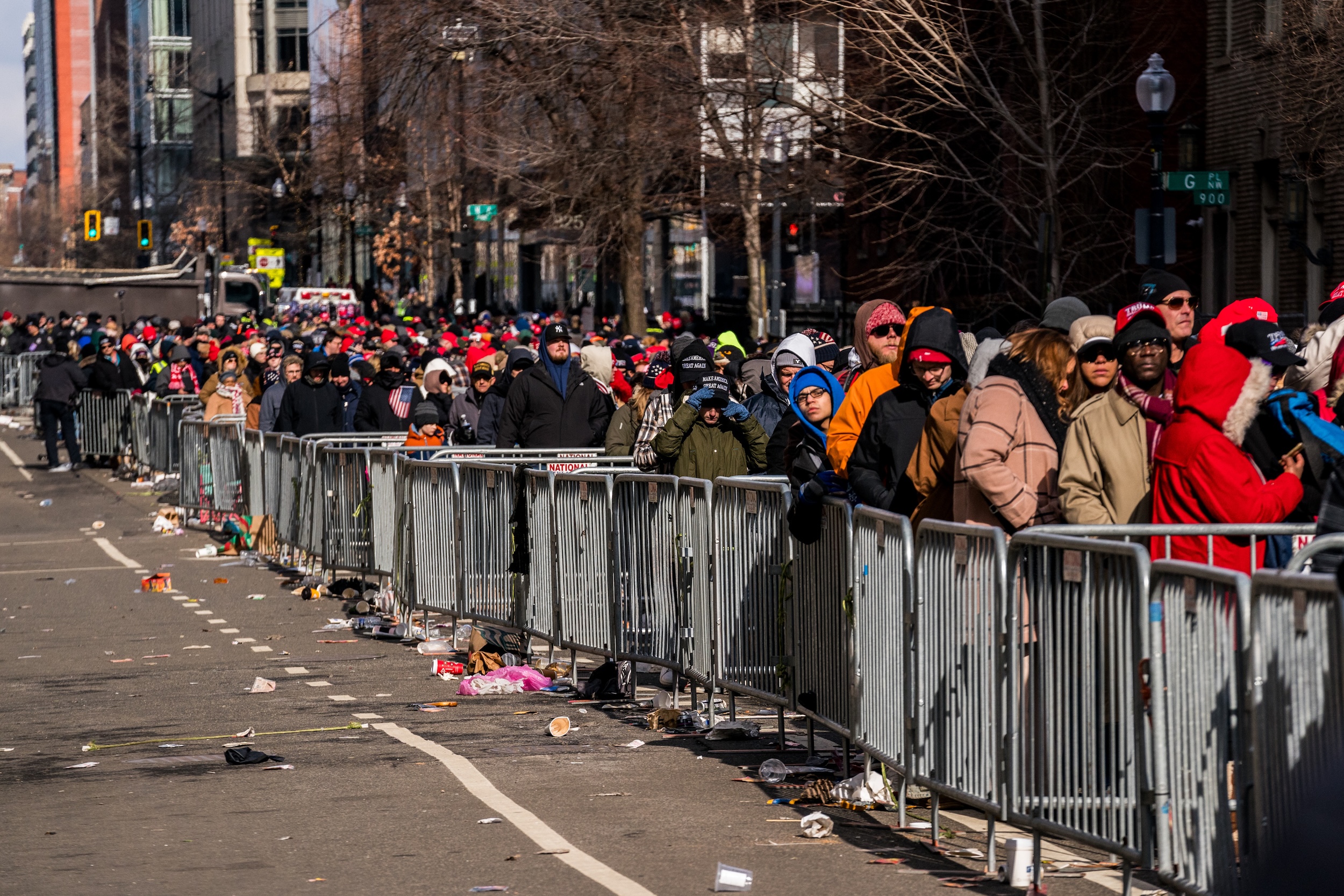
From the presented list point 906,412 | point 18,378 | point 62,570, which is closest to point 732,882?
point 906,412

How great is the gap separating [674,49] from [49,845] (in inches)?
880

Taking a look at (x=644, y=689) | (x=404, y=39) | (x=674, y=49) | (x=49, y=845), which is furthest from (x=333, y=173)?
(x=49, y=845)

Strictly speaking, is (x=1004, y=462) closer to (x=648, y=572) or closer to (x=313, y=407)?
(x=648, y=572)

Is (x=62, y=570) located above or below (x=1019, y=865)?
below

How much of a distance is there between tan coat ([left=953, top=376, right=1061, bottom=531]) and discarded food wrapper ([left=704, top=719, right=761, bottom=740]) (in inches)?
113

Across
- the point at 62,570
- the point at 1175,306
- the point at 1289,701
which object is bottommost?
the point at 62,570

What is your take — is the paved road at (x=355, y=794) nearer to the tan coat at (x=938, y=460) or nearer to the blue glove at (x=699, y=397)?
the tan coat at (x=938, y=460)

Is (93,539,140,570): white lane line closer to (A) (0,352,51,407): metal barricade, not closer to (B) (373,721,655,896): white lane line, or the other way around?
(B) (373,721,655,896): white lane line

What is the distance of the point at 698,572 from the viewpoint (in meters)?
10.4

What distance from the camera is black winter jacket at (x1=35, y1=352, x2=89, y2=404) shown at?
3416cm

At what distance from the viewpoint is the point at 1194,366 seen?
25.2ft

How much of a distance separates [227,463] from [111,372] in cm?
1230

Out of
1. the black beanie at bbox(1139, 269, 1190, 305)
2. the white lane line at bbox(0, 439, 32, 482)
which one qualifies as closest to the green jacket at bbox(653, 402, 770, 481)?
the black beanie at bbox(1139, 269, 1190, 305)

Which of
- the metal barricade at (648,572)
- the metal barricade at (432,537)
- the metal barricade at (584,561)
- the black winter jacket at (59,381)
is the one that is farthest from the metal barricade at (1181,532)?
the black winter jacket at (59,381)
